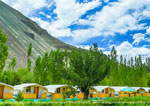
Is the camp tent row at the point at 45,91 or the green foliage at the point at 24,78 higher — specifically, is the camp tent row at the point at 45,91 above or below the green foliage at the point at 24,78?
below

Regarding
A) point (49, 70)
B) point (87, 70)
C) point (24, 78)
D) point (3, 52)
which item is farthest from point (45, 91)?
point (24, 78)

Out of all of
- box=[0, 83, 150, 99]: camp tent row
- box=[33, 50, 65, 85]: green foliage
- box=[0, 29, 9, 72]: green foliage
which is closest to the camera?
box=[0, 29, 9, 72]: green foliage

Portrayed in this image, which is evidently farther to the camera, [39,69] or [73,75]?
[39,69]

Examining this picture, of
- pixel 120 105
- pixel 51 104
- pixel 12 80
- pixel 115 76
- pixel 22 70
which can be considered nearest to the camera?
pixel 51 104

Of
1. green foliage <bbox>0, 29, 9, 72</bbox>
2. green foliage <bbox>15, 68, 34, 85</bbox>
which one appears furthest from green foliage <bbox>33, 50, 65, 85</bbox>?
green foliage <bbox>0, 29, 9, 72</bbox>

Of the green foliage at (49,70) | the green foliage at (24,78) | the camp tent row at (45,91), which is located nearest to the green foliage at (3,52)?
the camp tent row at (45,91)

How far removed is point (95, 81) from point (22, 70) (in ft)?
131

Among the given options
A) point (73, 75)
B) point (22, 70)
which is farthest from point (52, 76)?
point (73, 75)

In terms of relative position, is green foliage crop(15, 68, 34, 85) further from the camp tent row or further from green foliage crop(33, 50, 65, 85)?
the camp tent row

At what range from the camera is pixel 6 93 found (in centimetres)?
2931

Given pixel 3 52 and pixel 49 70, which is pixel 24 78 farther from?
pixel 3 52

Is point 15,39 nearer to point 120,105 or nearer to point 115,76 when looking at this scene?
point 115,76

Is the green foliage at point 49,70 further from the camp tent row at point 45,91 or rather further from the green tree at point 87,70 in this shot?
the green tree at point 87,70

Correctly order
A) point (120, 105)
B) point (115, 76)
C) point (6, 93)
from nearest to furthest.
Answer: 1. point (120, 105)
2. point (6, 93)
3. point (115, 76)
